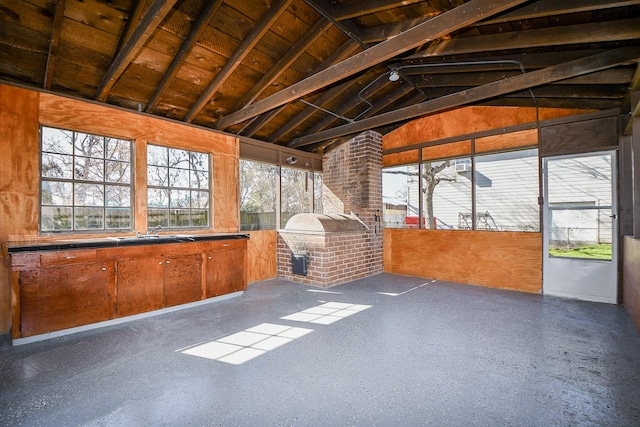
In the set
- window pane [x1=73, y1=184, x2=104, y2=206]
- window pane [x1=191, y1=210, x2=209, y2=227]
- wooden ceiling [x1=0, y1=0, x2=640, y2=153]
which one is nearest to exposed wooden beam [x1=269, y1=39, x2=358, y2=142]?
wooden ceiling [x1=0, y1=0, x2=640, y2=153]

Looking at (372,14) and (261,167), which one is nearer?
(372,14)

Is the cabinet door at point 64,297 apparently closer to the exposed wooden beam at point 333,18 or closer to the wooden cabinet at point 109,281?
the wooden cabinet at point 109,281

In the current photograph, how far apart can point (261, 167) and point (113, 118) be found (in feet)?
8.24

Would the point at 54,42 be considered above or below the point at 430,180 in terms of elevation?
above

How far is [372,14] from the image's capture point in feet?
10.9

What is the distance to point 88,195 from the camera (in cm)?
354

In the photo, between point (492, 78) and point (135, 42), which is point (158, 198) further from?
point (492, 78)

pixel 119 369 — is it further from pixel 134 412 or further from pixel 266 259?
pixel 266 259

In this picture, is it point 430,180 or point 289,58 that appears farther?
point 430,180

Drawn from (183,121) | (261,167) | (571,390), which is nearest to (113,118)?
(183,121)

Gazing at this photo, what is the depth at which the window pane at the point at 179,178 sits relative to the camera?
429cm

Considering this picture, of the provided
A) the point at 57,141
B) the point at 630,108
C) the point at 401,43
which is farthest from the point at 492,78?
the point at 57,141

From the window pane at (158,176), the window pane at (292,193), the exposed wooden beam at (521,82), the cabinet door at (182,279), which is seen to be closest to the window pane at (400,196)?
the window pane at (292,193)

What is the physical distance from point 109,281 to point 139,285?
1.01 feet
